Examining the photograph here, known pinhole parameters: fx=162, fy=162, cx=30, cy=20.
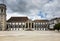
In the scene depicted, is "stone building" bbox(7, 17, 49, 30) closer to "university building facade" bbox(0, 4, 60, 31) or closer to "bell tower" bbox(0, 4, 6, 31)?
"university building facade" bbox(0, 4, 60, 31)

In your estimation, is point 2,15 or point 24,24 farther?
point 24,24

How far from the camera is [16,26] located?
323 feet

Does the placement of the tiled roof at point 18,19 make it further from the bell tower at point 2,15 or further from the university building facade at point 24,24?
the bell tower at point 2,15

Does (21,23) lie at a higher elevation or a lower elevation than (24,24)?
higher

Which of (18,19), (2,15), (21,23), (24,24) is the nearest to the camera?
(2,15)

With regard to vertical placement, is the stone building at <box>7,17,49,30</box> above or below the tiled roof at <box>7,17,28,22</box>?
below

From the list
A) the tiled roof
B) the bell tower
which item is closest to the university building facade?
the tiled roof

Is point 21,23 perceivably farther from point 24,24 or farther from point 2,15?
point 2,15

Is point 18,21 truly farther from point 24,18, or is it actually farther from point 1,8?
point 1,8

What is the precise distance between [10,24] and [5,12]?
13440 mm

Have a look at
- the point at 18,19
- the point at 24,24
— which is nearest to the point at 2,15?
the point at 18,19

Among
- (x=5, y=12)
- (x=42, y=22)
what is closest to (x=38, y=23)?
(x=42, y=22)

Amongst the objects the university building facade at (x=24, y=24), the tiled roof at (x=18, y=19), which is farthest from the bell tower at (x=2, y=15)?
the tiled roof at (x=18, y=19)

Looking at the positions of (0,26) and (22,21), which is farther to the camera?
(22,21)
